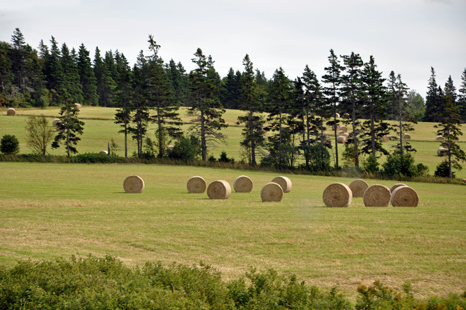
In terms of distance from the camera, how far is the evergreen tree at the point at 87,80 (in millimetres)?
121312

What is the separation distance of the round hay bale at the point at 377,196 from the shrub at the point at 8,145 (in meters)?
42.3

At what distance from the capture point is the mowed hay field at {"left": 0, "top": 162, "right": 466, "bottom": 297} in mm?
10531

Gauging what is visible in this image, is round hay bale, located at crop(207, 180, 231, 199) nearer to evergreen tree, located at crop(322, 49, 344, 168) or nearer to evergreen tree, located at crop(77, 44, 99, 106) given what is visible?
evergreen tree, located at crop(322, 49, 344, 168)

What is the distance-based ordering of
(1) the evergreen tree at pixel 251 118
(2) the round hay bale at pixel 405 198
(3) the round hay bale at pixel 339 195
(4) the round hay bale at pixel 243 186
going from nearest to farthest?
1. (3) the round hay bale at pixel 339 195
2. (2) the round hay bale at pixel 405 198
3. (4) the round hay bale at pixel 243 186
4. (1) the evergreen tree at pixel 251 118

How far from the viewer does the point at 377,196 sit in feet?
69.7

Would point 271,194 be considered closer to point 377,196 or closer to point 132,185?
point 377,196

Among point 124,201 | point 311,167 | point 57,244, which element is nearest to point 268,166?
point 311,167

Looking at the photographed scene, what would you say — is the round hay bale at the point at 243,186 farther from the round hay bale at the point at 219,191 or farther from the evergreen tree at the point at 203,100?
the evergreen tree at the point at 203,100

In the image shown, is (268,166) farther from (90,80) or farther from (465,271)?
(90,80)

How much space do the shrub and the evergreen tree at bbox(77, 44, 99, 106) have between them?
73279 millimetres

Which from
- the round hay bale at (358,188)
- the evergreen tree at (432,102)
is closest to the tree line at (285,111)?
the round hay bale at (358,188)

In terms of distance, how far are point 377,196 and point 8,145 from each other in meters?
43.1

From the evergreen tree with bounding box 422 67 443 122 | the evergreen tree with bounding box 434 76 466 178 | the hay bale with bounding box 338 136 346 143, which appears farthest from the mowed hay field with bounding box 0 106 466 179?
the evergreen tree with bounding box 422 67 443 122

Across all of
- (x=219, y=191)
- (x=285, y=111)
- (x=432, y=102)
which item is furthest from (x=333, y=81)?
(x=432, y=102)
